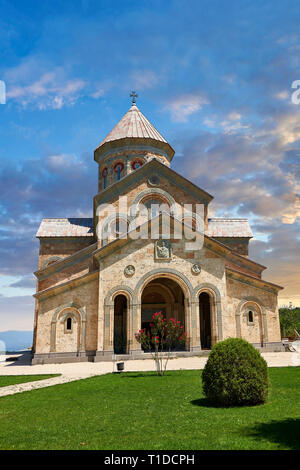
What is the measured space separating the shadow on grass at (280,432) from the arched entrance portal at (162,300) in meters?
16.8

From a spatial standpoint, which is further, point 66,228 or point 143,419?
point 66,228

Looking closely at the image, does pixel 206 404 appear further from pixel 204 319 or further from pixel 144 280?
pixel 204 319

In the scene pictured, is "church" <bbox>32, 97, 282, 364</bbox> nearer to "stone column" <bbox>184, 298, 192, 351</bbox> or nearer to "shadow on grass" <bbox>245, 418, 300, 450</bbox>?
"stone column" <bbox>184, 298, 192, 351</bbox>

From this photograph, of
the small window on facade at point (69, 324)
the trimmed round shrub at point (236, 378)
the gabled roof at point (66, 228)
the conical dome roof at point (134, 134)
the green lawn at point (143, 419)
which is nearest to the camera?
the green lawn at point (143, 419)

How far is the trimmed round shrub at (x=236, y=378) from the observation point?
7750mm

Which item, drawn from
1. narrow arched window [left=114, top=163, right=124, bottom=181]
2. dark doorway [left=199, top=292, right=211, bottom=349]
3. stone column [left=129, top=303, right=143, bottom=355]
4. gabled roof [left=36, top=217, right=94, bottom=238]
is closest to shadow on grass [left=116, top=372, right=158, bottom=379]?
stone column [left=129, top=303, right=143, bottom=355]

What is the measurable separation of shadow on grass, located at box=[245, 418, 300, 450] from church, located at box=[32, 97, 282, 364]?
42.6 feet

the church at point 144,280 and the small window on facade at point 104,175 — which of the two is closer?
the church at point 144,280

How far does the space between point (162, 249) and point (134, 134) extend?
483 inches

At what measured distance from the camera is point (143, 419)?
22.7 ft

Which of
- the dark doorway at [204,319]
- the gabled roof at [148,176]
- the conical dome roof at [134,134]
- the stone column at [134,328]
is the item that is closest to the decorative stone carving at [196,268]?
the stone column at [134,328]

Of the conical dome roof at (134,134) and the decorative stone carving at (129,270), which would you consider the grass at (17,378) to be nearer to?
the decorative stone carving at (129,270)

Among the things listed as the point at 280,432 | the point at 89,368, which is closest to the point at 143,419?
the point at 280,432

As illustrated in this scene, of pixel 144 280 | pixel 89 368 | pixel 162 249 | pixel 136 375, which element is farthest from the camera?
pixel 162 249
